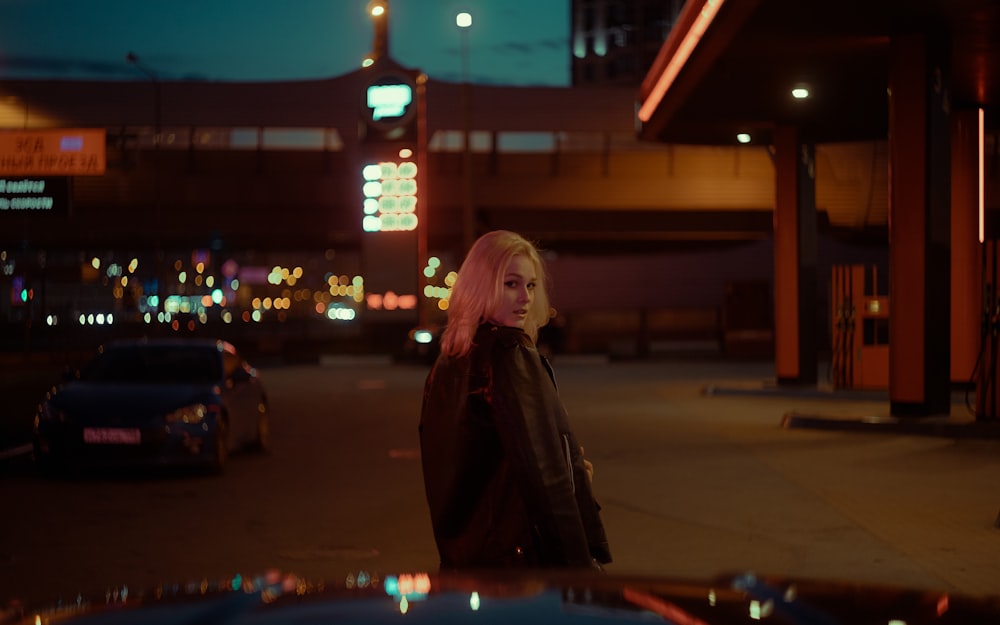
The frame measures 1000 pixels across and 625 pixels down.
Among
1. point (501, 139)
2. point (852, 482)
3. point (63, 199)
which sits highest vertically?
point (501, 139)

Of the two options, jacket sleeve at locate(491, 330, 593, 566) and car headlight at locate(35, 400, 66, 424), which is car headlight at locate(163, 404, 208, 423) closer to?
car headlight at locate(35, 400, 66, 424)

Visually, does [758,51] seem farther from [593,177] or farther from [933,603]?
[593,177]

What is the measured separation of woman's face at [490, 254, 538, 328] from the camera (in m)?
4.50

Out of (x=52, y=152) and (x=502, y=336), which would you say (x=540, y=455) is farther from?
(x=52, y=152)

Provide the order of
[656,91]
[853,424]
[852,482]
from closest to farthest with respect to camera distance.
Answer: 1. [852,482]
2. [853,424]
3. [656,91]

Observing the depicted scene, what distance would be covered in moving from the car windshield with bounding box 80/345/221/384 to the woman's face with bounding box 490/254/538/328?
10923mm

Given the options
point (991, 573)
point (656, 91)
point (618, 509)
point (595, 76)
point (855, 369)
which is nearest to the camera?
point (991, 573)

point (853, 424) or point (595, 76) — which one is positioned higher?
point (595, 76)

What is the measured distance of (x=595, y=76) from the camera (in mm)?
138250

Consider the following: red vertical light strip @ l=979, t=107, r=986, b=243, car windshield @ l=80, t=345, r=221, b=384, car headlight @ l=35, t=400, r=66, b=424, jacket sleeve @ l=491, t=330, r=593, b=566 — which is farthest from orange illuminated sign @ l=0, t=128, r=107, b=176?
jacket sleeve @ l=491, t=330, r=593, b=566

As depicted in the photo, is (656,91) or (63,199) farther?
(63,199)

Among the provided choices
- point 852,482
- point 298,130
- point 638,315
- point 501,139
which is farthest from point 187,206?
point 852,482

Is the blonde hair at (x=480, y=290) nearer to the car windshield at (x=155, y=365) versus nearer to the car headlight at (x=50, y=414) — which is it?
the car headlight at (x=50, y=414)

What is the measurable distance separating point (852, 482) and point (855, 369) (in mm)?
13594
